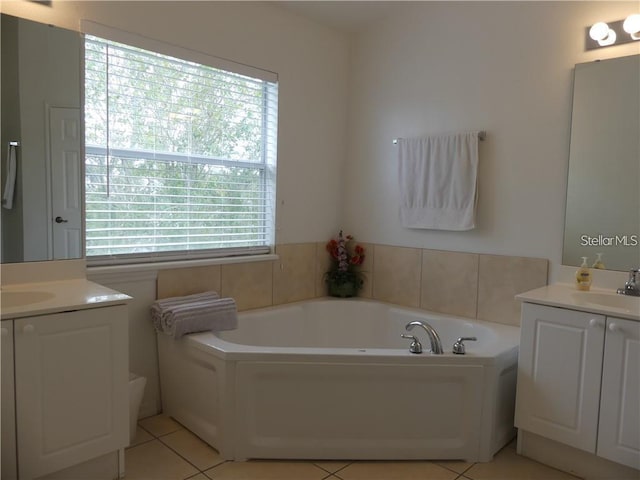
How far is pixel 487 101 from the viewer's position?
2773 mm

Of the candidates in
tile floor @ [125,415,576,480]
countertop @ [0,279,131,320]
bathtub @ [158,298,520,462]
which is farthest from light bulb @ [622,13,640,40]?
countertop @ [0,279,131,320]

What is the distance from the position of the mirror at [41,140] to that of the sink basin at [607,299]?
2.43m

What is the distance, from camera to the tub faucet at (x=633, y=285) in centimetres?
221

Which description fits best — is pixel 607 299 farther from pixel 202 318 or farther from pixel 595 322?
pixel 202 318

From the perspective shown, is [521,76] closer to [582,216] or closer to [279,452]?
[582,216]

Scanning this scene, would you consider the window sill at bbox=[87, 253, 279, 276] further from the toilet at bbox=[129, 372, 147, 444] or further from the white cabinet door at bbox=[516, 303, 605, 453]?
the white cabinet door at bbox=[516, 303, 605, 453]

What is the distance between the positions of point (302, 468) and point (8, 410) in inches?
47.3

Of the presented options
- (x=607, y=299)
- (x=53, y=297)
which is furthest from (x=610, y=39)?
(x=53, y=297)

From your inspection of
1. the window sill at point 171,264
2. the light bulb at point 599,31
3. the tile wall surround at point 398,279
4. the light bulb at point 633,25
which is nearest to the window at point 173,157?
the window sill at point 171,264

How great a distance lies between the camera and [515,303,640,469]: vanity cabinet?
188 cm

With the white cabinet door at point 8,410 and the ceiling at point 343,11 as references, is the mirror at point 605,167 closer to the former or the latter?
the ceiling at point 343,11

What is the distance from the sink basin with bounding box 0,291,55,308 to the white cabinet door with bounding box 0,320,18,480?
31cm

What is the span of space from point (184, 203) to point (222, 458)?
1381mm

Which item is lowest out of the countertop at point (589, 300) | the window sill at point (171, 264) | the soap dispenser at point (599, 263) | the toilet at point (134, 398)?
the toilet at point (134, 398)
